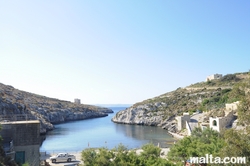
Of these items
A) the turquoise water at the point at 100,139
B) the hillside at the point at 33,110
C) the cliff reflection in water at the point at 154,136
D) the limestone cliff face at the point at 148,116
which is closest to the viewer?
the turquoise water at the point at 100,139

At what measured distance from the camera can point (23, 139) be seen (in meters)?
14.0

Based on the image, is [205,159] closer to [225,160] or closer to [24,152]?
[225,160]

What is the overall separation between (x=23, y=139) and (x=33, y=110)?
54.4 m

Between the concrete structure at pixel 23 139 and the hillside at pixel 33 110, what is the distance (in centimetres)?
374

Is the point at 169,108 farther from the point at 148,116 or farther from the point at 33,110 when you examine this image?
the point at 33,110

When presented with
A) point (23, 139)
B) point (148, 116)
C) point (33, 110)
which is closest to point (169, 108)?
point (148, 116)

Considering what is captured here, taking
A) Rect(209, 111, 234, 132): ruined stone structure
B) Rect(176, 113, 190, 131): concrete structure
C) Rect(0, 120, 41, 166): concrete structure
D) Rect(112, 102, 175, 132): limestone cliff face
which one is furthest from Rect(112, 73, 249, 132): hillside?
Rect(0, 120, 41, 166): concrete structure

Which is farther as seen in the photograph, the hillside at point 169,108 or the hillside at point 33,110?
the hillside at point 169,108

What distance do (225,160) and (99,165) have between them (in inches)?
279

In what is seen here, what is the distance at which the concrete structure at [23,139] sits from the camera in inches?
544

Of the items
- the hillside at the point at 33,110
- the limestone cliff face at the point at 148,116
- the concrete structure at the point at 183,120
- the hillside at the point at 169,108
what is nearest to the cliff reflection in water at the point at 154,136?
the concrete structure at the point at 183,120

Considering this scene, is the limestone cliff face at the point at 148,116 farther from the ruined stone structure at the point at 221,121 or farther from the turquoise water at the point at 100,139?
the ruined stone structure at the point at 221,121

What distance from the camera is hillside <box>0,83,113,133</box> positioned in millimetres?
39531

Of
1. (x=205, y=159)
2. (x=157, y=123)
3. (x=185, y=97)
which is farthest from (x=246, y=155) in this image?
(x=185, y=97)
